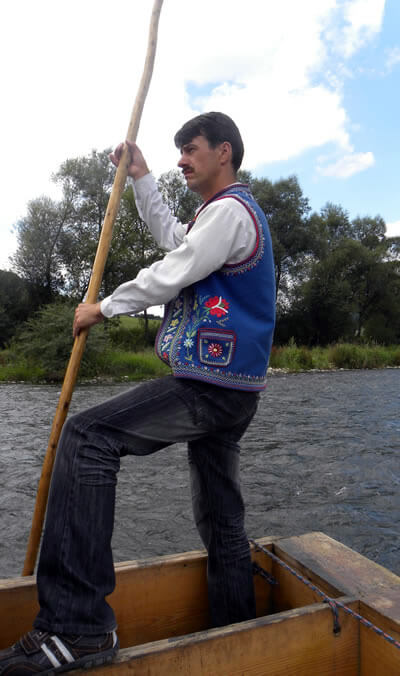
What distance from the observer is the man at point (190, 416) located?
5.08 ft

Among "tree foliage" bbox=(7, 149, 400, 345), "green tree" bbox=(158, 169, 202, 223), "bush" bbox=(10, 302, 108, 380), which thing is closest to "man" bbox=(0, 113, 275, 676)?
"bush" bbox=(10, 302, 108, 380)

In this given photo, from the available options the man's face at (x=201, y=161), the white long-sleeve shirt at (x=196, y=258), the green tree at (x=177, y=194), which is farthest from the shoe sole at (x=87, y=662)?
the green tree at (x=177, y=194)

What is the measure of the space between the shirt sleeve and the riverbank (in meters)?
14.9

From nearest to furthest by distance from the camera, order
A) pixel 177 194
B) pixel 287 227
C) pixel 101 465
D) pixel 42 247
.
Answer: pixel 101 465
pixel 42 247
pixel 177 194
pixel 287 227

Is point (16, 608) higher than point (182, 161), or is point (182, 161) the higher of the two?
point (182, 161)

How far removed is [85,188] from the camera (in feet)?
93.4

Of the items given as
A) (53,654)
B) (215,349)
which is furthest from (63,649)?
(215,349)

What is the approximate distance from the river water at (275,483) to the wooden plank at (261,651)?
8.48 ft

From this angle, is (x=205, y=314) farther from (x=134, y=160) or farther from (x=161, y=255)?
(x=161, y=255)

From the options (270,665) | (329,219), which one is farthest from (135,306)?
(329,219)

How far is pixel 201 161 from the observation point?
6.70 ft

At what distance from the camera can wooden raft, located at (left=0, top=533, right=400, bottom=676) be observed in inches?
61.6

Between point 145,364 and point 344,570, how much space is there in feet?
54.1

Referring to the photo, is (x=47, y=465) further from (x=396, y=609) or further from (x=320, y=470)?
(x=320, y=470)
